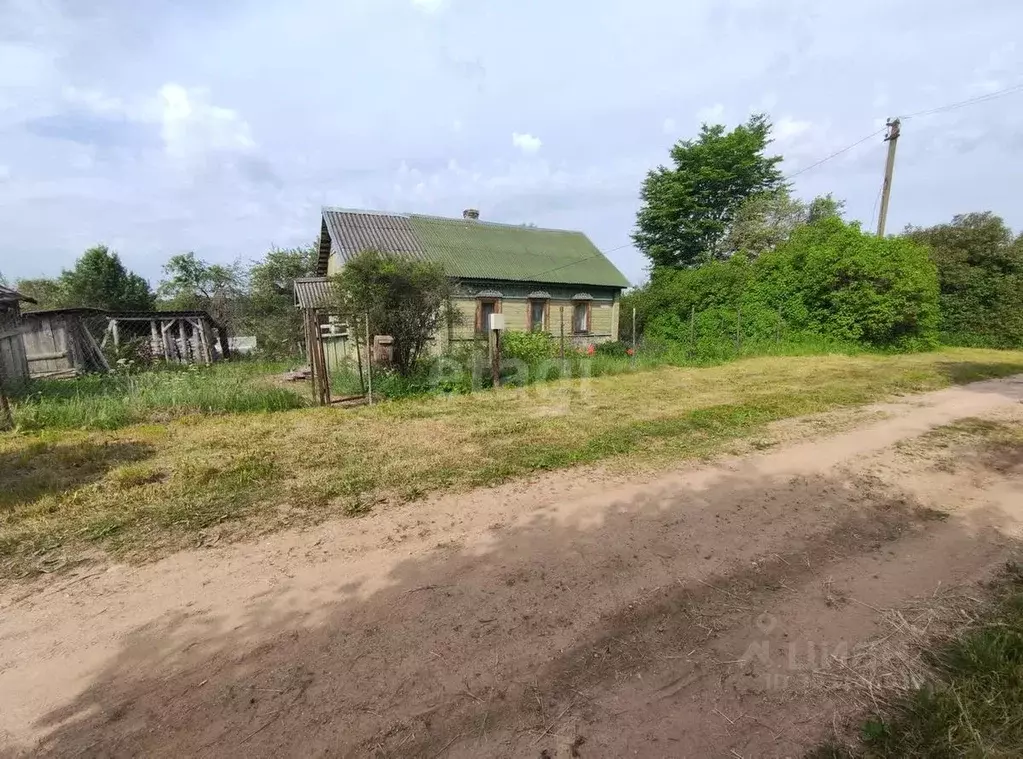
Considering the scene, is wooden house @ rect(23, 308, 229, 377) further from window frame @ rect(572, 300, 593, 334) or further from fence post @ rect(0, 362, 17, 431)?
window frame @ rect(572, 300, 593, 334)

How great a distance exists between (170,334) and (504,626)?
21495mm

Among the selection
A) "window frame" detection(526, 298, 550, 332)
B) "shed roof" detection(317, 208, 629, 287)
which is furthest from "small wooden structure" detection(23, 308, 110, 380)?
"window frame" detection(526, 298, 550, 332)

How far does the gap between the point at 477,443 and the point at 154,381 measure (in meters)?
8.38

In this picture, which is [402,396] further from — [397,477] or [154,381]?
[154,381]

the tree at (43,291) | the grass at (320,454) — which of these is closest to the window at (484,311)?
the grass at (320,454)

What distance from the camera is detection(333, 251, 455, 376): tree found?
30.3ft

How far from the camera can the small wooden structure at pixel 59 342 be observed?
15.0 meters

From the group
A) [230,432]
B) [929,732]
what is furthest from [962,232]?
[230,432]

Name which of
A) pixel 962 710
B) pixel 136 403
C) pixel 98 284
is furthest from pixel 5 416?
pixel 98 284

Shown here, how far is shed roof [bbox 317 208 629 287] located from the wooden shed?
7.71m

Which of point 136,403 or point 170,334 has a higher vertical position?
point 170,334

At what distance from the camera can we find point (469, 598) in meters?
2.87

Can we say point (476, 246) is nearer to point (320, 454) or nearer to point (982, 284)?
point (320, 454)

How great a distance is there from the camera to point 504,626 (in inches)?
103
